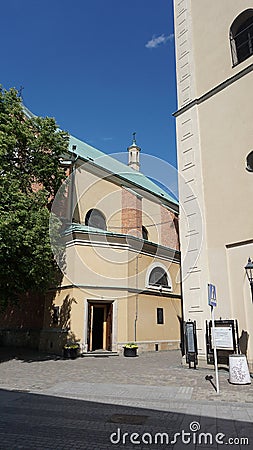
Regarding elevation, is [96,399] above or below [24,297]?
below

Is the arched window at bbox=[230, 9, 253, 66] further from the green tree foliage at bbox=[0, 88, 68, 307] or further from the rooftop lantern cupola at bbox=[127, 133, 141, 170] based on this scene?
the rooftop lantern cupola at bbox=[127, 133, 141, 170]

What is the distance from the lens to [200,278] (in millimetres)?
11922

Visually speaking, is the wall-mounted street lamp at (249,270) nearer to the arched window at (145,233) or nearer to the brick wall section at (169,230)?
the arched window at (145,233)

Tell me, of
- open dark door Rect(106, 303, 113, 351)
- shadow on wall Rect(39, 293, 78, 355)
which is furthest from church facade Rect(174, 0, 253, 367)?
shadow on wall Rect(39, 293, 78, 355)

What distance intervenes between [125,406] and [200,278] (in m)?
6.16


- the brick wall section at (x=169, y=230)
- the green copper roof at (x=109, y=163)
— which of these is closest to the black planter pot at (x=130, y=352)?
the brick wall section at (x=169, y=230)

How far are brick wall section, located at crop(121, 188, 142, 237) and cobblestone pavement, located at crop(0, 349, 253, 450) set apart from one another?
10656 millimetres

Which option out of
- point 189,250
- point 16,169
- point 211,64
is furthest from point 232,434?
point 211,64

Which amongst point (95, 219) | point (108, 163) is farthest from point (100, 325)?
point (108, 163)

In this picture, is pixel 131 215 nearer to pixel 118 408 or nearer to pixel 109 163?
pixel 109 163

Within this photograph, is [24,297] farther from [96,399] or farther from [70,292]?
[96,399]

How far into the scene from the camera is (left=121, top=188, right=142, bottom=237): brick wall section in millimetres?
21078

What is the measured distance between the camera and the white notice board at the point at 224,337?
10.3 m

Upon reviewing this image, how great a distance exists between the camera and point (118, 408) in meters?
6.47
